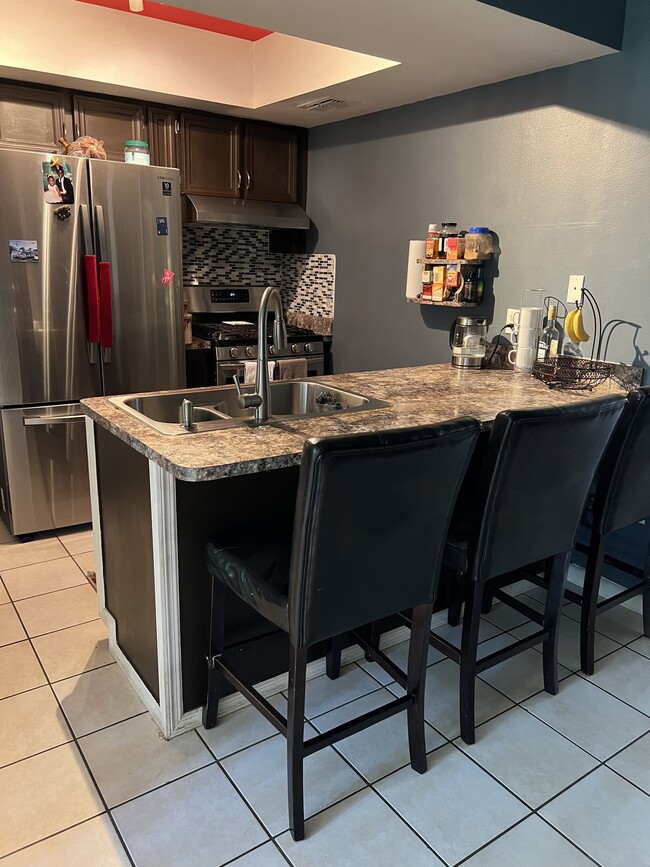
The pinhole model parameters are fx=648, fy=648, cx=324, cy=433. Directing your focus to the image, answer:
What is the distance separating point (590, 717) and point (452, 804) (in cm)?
63

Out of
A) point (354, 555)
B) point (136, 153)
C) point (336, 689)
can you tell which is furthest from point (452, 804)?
point (136, 153)

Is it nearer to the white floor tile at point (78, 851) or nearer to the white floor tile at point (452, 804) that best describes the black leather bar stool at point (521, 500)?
the white floor tile at point (452, 804)

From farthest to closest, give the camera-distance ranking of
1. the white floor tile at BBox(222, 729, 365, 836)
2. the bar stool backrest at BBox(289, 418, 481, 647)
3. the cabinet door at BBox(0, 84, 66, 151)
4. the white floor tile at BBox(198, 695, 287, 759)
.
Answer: the cabinet door at BBox(0, 84, 66, 151) < the white floor tile at BBox(198, 695, 287, 759) < the white floor tile at BBox(222, 729, 365, 836) < the bar stool backrest at BBox(289, 418, 481, 647)

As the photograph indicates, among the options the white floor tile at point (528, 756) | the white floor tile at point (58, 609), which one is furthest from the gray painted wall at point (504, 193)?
the white floor tile at point (58, 609)

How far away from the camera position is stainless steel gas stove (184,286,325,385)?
395cm

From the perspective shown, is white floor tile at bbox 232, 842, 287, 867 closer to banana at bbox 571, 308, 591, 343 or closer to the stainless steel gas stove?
banana at bbox 571, 308, 591, 343

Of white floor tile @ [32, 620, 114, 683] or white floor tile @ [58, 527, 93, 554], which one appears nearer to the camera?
white floor tile @ [32, 620, 114, 683]

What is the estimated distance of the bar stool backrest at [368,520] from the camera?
4.54 ft

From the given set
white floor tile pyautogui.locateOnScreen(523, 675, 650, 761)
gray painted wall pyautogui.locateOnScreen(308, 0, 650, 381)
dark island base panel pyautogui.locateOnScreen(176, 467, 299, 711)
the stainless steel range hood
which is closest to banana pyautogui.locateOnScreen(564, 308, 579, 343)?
gray painted wall pyautogui.locateOnScreen(308, 0, 650, 381)

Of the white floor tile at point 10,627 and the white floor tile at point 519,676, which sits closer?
the white floor tile at point 519,676

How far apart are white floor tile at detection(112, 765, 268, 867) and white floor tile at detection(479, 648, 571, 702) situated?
0.97 m

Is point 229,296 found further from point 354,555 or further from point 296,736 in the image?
point 296,736

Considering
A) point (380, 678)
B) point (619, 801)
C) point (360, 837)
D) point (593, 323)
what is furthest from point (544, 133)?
point (360, 837)

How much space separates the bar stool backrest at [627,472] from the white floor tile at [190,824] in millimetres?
1431
